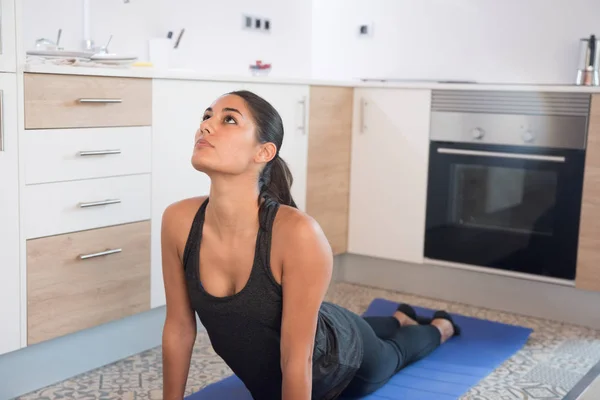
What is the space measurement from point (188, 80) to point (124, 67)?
0.31 meters

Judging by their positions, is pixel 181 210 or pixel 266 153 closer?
pixel 266 153

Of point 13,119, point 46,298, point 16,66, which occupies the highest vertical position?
point 16,66

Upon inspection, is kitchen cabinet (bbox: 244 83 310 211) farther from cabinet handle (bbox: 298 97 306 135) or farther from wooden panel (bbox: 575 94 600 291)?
wooden panel (bbox: 575 94 600 291)

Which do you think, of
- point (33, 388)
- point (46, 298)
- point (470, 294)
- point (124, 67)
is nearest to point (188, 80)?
point (124, 67)

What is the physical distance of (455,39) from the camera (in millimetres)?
4223

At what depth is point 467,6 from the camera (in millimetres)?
4168

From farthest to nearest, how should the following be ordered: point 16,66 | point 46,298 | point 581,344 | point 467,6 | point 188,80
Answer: point 467,6 → point 581,344 → point 188,80 → point 46,298 → point 16,66

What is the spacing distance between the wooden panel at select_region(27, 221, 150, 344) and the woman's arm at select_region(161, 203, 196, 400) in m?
0.58

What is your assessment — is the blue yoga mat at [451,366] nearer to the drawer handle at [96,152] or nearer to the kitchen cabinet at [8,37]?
the drawer handle at [96,152]

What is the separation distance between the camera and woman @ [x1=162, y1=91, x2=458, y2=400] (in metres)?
1.88

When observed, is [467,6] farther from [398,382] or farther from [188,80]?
[398,382]

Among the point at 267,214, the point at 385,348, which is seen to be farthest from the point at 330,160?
the point at 267,214

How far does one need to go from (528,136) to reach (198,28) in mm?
1633

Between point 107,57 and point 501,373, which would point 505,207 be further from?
point 107,57
